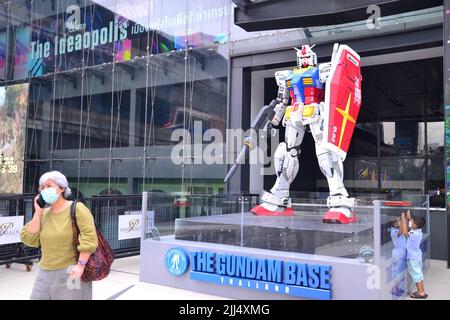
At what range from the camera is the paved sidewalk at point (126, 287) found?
518cm

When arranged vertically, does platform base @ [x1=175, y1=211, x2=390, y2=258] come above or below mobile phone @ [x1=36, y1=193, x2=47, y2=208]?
below

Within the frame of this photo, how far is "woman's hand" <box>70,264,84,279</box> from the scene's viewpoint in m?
3.00

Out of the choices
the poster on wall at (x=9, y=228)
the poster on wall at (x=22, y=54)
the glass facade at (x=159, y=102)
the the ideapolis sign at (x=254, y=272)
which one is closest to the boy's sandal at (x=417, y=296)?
the the ideapolis sign at (x=254, y=272)

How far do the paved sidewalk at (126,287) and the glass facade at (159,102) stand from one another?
14.8 feet

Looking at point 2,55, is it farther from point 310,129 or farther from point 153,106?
point 310,129

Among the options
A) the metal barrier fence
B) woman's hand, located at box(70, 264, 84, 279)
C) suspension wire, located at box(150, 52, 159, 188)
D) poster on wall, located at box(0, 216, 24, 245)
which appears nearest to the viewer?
woman's hand, located at box(70, 264, 84, 279)

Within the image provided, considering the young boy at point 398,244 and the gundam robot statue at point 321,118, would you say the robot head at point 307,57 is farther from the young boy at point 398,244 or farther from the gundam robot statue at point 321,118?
the young boy at point 398,244

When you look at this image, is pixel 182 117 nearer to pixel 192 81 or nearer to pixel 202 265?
pixel 192 81

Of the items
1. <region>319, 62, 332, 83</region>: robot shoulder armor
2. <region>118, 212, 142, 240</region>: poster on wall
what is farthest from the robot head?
<region>118, 212, 142, 240</region>: poster on wall

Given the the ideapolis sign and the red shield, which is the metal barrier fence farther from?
the red shield

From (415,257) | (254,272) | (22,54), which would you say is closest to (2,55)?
(22,54)

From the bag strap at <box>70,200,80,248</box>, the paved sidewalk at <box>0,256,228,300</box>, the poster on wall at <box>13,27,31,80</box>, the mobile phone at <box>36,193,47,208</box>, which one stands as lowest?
the paved sidewalk at <box>0,256,228,300</box>

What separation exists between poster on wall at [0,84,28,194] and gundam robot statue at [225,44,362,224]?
1007 centimetres

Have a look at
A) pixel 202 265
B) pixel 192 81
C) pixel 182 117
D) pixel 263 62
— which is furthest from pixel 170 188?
pixel 202 265
